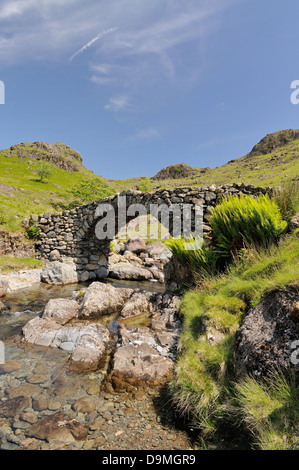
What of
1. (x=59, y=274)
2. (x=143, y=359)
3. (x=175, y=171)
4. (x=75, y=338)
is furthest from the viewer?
(x=175, y=171)

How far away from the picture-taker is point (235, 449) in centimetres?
280

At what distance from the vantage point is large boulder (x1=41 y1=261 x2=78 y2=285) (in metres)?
14.7

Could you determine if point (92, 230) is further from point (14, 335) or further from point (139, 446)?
point (139, 446)

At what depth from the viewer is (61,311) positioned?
8523mm

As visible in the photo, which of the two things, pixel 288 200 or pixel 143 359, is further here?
pixel 288 200

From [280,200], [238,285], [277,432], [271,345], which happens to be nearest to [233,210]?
[280,200]

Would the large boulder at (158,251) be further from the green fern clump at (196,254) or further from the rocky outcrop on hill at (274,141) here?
the rocky outcrop on hill at (274,141)

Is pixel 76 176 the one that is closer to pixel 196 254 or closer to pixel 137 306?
pixel 137 306

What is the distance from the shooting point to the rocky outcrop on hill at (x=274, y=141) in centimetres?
9188

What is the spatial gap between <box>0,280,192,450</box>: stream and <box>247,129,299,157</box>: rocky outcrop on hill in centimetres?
10186

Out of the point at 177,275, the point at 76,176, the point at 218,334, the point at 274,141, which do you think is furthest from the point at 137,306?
the point at 274,141

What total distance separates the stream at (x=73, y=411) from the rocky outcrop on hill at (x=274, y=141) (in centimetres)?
10186

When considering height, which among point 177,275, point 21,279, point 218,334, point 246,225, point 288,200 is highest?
point 288,200

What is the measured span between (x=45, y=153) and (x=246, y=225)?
11695 centimetres
